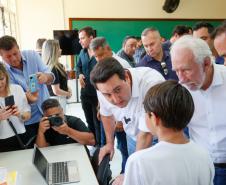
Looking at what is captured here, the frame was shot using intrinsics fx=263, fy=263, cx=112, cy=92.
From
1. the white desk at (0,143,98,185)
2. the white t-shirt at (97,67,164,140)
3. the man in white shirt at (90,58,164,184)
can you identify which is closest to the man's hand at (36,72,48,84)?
the white desk at (0,143,98,185)

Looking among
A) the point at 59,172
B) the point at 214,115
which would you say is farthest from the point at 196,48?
the point at 59,172

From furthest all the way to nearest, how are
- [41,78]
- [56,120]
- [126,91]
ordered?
[41,78]
[56,120]
[126,91]

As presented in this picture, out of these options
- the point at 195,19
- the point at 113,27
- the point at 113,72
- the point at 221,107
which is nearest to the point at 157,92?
the point at 113,72

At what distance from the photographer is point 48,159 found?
1.79m

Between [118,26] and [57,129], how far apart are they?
4746 mm

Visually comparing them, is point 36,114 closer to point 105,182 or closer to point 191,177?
point 105,182

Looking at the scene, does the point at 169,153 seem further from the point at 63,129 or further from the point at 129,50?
the point at 129,50

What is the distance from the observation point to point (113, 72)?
4.59ft

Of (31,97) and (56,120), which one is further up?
(31,97)

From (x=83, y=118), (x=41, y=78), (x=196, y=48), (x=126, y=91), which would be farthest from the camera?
(x=83, y=118)

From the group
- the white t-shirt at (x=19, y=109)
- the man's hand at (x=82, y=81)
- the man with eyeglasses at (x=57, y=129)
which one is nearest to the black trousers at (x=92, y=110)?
the man's hand at (x=82, y=81)

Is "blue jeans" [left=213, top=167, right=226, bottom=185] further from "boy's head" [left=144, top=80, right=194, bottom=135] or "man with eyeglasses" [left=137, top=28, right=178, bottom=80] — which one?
"man with eyeglasses" [left=137, top=28, right=178, bottom=80]

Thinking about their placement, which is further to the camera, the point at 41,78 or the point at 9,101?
the point at 41,78

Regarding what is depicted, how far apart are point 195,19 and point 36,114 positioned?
5.71 meters
